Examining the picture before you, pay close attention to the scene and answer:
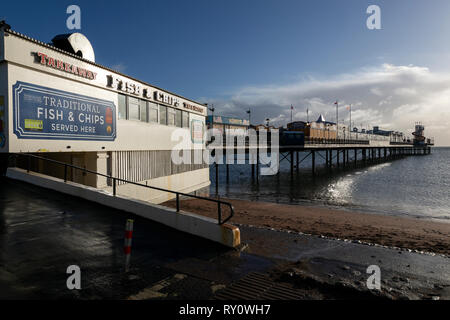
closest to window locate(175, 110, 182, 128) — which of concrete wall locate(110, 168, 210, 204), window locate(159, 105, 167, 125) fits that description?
window locate(159, 105, 167, 125)

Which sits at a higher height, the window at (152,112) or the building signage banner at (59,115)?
the window at (152,112)

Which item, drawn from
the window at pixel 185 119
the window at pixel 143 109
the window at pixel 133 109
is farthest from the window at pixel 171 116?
the window at pixel 133 109

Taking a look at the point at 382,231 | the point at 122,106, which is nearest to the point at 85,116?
the point at 122,106

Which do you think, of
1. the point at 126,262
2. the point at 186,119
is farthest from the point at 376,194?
the point at 126,262

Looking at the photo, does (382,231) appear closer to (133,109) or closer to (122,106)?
(133,109)

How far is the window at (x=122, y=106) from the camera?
1548 centimetres

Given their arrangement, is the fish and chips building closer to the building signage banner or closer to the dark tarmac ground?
the building signage banner

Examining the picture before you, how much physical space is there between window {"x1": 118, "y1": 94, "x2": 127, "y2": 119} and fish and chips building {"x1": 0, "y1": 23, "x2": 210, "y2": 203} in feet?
0.18

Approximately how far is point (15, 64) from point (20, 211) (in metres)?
5.75

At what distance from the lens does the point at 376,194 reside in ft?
99.0

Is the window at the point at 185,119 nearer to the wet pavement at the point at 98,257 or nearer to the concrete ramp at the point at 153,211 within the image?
the concrete ramp at the point at 153,211

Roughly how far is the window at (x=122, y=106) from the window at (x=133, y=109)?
0.30 m

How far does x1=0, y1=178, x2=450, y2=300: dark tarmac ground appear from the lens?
456cm

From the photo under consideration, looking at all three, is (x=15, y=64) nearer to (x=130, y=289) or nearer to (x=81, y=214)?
(x=81, y=214)
